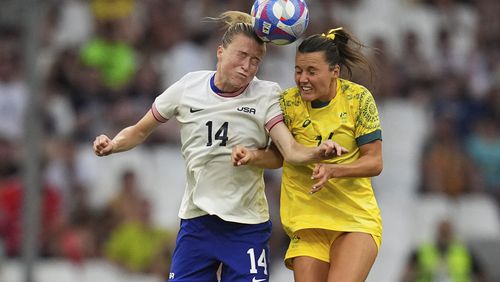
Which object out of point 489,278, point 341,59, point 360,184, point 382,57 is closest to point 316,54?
point 341,59

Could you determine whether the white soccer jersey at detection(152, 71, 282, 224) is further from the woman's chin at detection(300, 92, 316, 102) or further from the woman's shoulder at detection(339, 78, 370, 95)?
the woman's shoulder at detection(339, 78, 370, 95)

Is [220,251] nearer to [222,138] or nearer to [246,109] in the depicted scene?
[222,138]

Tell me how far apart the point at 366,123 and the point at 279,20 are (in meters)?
0.79

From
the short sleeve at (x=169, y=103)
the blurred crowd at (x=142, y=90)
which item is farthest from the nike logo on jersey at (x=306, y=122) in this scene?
the blurred crowd at (x=142, y=90)

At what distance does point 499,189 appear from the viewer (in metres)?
14.6

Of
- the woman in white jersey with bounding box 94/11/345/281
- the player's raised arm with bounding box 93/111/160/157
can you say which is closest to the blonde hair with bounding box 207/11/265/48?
the woman in white jersey with bounding box 94/11/345/281

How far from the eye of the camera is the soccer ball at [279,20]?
699cm

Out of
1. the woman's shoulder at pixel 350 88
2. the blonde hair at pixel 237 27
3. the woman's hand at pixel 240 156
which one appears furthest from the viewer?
the woman's shoulder at pixel 350 88

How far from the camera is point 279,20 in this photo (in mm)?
6988

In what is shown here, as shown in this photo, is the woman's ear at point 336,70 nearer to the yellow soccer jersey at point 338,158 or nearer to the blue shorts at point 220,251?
the yellow soccer jersey at point 338,158

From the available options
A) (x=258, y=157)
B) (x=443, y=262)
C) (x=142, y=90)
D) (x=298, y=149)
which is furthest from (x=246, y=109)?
(x=142, y=90)

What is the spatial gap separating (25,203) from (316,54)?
19.7ft

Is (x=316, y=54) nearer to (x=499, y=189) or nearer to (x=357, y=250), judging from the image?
(x=357, y=250)

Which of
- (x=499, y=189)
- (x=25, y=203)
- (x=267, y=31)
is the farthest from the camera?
(x=499, y=189)
